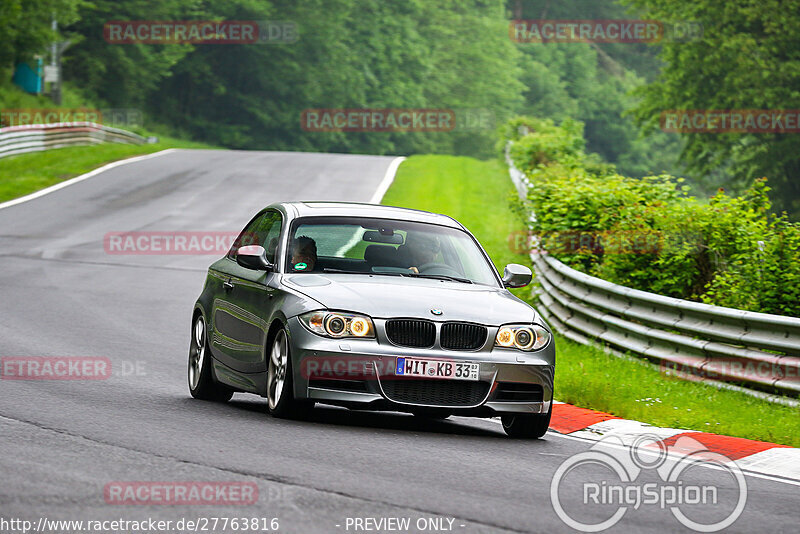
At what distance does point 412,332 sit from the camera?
8609 mm

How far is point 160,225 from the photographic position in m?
28.1

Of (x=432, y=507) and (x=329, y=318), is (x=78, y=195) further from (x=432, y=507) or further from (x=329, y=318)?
(x=432, y=507)

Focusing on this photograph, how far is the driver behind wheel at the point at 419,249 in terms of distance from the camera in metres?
9.82

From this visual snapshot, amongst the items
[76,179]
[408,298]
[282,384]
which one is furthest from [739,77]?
[282,384]

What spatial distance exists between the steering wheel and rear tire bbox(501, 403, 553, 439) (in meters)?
1.29

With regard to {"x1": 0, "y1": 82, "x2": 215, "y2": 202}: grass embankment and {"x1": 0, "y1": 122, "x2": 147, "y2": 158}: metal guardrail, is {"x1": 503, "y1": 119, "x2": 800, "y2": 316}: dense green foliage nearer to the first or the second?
{"x1": 0, "y1": 82, "x2": 215, "y2": 202}: grass embankment

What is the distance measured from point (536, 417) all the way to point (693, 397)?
285cm

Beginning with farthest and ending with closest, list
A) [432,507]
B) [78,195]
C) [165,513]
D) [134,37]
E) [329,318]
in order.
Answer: [134,37]
[78,195]
[329,318]
[432,507]
[165,513]

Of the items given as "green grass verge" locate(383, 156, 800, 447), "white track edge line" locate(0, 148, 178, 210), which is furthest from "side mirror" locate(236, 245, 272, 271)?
"white track edge line" locate(0, 148, 178, 210)

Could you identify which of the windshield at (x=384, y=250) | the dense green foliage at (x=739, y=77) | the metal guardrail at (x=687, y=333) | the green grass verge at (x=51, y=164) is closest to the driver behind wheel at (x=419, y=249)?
the windshield at (x=384, y=250)

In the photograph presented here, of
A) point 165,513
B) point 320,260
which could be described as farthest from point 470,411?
point 165,513

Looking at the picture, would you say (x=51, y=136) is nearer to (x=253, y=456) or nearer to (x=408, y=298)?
(x=408, y=298)

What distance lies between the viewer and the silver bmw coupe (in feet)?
27.9

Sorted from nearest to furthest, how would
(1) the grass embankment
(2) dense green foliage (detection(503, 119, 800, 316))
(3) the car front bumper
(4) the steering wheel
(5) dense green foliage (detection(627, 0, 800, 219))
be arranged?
(3) the car front bumper → (4) the steering wheel → (2) dense green foliage (detection(503, 119, 800, 316)) → (1) the grass embankment → (5) dense green foliage (detection(627, 0, 800, 219))
